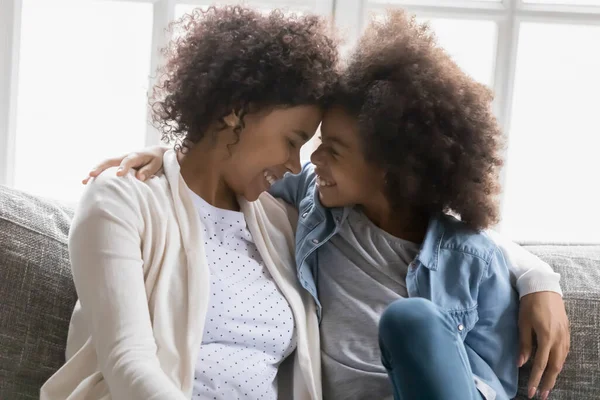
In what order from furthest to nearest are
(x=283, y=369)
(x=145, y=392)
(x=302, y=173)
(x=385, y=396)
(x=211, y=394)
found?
(x=302, y=173), (x=283, y=369), (x=385, y=396), (x=211, y=394), (x=145, y=392)

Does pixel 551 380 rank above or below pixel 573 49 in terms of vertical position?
below

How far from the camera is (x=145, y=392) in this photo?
113cm

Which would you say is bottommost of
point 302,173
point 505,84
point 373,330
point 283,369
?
point 283,369

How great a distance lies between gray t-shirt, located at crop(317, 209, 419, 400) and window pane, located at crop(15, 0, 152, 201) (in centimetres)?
92

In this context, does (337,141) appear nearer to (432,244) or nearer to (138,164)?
(432,244)

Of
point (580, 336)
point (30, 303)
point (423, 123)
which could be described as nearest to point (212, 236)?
point (30, 303)

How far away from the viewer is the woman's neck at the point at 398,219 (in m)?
1.60

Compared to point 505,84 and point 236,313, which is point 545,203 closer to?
point 505,84

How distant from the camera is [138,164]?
1.43 metres

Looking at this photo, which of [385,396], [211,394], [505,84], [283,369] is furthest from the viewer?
[505,84]

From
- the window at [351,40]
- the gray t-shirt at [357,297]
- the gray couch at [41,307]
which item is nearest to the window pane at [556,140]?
the window at [351,40]

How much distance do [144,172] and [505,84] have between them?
47.2 inches

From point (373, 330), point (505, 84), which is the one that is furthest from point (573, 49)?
point (373, 330)

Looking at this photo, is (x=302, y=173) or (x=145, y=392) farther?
(x=302, y=173)
